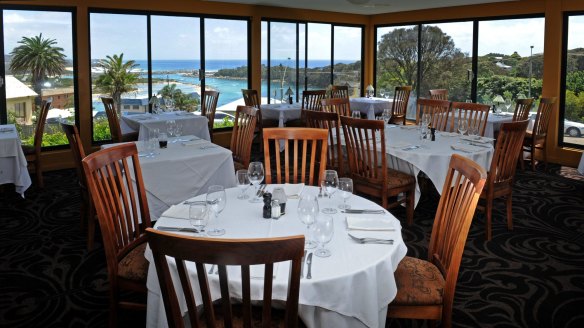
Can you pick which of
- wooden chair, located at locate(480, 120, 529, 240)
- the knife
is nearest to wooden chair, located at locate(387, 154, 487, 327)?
the knife

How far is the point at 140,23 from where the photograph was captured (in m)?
8.29

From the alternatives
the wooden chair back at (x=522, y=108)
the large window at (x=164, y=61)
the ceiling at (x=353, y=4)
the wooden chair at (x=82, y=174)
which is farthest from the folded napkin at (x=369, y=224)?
the ceiling at (x=353, y=4)

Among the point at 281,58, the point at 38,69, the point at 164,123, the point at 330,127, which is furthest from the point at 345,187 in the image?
the point at 281,58

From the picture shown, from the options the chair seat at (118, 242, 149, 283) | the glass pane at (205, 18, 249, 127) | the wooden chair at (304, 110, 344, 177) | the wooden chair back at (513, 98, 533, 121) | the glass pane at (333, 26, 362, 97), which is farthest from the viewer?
the glass pane at (333, 26, 362, 97)

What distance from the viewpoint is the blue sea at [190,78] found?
8.48 meters

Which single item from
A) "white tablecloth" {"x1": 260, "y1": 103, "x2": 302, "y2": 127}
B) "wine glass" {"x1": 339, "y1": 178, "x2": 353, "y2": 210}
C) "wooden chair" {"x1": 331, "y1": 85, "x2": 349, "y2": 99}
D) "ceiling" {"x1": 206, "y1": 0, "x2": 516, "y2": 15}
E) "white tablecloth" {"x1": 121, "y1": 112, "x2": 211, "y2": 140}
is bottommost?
"wine glass" {"x1": 339, "y1": 178, "x2": 353, "y2": 210}

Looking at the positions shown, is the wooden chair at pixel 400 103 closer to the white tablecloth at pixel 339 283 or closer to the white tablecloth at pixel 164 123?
the white tablecloth at pixel 164 123

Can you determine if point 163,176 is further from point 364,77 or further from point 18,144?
point 364,77

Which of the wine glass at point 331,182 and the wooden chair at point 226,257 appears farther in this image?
the wine glass at point 331,182

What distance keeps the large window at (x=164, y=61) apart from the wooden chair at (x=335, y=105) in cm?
267

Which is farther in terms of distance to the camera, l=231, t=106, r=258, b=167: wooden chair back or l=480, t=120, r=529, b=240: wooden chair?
l=231, t=106, r=258, b=167: wooden chair back

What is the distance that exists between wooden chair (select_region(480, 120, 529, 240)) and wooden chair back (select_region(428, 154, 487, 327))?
1.84 m

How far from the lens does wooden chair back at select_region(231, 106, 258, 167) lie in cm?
474

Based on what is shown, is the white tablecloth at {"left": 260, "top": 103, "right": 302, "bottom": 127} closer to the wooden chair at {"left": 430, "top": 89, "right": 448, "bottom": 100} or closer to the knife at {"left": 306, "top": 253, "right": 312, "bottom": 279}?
the wooden chair at {"left": 430, "top": 89, "right": 448, "bottom": 100}
